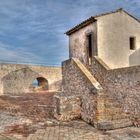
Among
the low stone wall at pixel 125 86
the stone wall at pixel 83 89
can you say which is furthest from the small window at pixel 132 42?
the stone wall at pixel 83 89

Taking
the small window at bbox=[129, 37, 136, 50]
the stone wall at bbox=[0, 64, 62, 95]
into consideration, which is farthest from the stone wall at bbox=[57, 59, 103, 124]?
the stone wall at bbox=[0, 64, 62, 95]

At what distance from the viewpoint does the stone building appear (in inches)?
404

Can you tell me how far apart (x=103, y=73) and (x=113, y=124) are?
142 inches

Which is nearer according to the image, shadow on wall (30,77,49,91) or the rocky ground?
the rocky ground

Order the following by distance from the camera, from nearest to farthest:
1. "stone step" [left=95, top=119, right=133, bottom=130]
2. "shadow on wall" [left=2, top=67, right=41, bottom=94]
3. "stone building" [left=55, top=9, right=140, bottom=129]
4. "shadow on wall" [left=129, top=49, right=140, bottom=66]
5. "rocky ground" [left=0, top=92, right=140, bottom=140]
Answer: "rocky ground" [left=0, top=92, right=140, bottom=140]
"stone step" [left=95, top=119, right=133, bottom=130]
"stone building" [left=55, top=9, right=140, bottom=129]
"shadow on wall" [left=129, top=49, right=140, bottom=66]
"shadow on wall" [left=2, top=67, right=41, bottom=94]

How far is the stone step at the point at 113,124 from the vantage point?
31.3 feet

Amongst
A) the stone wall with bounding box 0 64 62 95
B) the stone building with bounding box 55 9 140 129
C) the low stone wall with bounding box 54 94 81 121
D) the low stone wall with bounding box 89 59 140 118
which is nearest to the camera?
the low stone wall with bounding box 89 59 140 118

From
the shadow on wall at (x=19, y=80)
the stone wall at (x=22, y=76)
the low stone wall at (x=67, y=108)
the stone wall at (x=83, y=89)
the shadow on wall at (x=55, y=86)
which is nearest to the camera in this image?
the stone wall at (x=83, y=89)

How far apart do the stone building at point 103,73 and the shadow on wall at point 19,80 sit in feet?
39.4

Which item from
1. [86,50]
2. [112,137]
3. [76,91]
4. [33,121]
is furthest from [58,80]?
[112,137]

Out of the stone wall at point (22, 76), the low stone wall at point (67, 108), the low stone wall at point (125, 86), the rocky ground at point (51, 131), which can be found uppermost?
the stone wall at point (22, 76)

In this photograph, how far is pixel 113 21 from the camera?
15.0 m

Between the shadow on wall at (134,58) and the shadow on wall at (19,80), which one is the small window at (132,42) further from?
the shadow on wall at (19,80)

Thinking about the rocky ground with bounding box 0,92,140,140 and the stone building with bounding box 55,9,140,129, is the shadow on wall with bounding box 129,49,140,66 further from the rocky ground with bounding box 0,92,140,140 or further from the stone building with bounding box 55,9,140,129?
the rocky ground with bounding box 0,92,140,140
